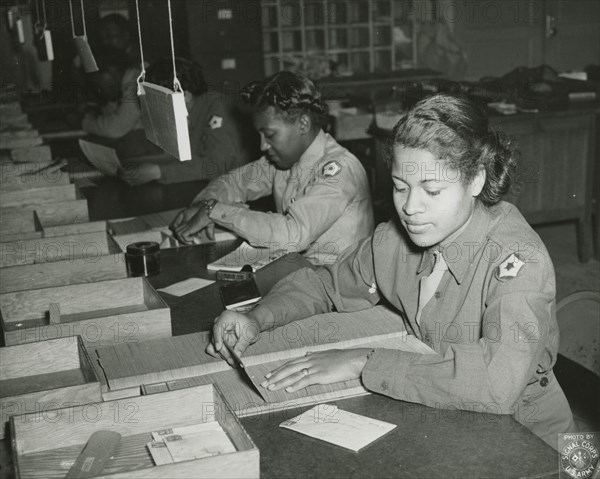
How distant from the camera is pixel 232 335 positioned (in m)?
1.79

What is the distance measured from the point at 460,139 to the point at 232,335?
2.25ft

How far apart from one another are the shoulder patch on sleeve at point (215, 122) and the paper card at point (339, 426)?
10.1 ft

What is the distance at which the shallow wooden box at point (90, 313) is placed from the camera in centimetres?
187

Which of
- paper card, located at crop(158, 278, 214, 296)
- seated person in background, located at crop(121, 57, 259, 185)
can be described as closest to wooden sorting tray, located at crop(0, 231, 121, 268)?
paper card, located at crop(158, 278, 214, 296)

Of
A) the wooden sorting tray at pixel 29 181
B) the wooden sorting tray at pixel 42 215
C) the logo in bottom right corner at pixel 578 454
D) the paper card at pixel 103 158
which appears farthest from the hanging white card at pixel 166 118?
the paper card at pixel 103 158

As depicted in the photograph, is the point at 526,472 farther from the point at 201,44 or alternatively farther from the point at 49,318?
the point at 201,44

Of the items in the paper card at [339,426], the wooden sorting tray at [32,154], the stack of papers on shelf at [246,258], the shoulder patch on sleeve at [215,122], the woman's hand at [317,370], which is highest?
the shoulder patch on sleeve at [215,122]

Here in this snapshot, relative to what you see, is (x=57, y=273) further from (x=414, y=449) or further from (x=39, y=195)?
(x=414, y=449)

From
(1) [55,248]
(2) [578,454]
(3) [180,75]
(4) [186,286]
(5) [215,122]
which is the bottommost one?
(2) [578,454]

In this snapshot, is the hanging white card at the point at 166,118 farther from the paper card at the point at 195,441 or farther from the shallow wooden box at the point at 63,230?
the shallow wooden box at the point at 63,230

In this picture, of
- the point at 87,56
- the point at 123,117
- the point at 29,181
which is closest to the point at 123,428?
the point at 87,56

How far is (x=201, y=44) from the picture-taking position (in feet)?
26.2

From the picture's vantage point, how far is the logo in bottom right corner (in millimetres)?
1362

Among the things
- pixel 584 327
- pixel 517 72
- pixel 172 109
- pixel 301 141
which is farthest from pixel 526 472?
pixel 517 72
